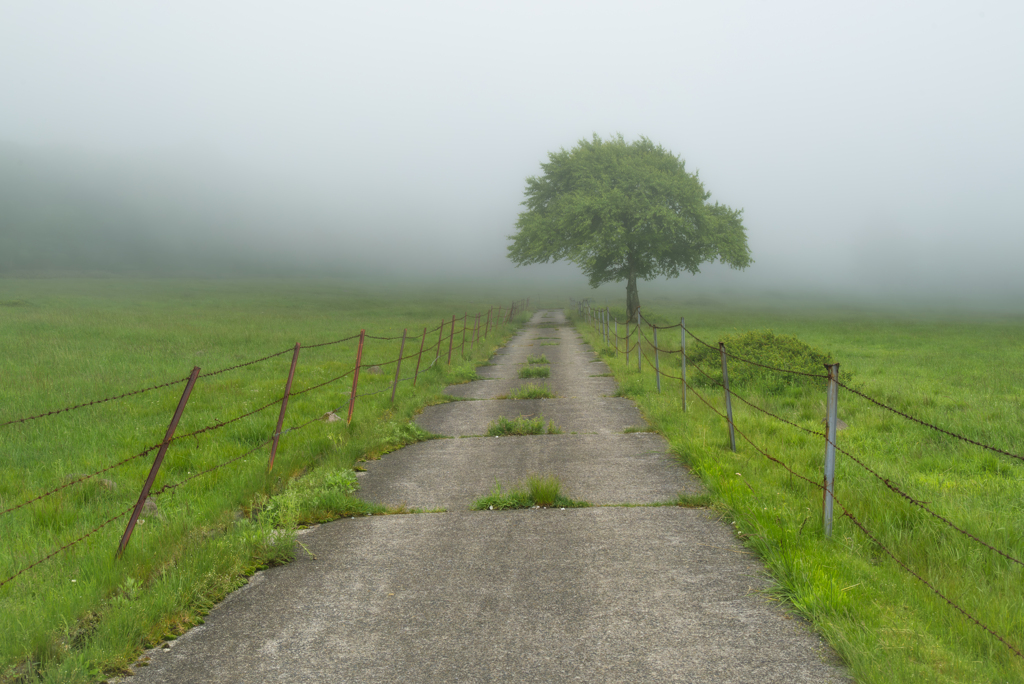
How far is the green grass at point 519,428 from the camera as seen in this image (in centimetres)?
929

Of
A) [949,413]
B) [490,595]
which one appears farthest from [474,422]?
[949,413]

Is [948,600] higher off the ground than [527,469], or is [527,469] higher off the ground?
[948,600]

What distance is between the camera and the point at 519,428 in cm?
931

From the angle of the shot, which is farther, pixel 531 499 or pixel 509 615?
pixel 531 499

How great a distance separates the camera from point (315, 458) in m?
7.81

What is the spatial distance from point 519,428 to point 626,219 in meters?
27.7

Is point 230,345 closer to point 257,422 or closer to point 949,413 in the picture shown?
point 257,422

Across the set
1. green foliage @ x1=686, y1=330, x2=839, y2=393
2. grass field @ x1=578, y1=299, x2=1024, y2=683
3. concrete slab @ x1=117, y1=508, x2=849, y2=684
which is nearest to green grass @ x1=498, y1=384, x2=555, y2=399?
grass field @ x1=578, y1=299, x2=1024, y2=683

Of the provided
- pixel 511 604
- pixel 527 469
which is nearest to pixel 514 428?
pixel 527 469

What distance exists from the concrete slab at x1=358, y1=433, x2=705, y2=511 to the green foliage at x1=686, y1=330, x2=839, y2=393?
4.80 metres

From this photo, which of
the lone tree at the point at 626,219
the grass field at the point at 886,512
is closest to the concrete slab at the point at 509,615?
the grass field at the point at 886,512

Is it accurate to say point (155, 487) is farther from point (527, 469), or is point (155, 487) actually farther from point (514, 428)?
point (514, 428)

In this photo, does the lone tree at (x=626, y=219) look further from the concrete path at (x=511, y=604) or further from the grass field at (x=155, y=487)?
the concrete path at (x=511, y=604)

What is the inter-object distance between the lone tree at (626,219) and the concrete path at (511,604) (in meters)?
28.2
